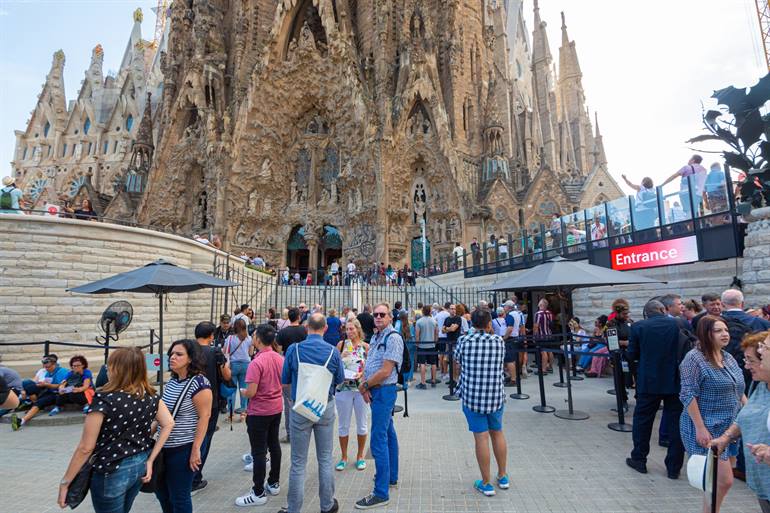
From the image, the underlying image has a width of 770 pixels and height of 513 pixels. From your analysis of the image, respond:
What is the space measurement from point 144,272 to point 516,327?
7.26m

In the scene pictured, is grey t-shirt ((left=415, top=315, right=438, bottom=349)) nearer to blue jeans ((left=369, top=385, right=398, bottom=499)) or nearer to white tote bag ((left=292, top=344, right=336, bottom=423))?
blue jeans ((left=369, top=385, right=398, bottom=499))

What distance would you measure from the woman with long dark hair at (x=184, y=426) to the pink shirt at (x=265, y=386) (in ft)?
2.66

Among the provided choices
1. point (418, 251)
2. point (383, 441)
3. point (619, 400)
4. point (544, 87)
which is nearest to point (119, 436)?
point (383, 441)

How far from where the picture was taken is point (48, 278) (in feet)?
32.2

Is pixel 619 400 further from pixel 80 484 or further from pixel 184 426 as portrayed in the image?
pixel 80 484

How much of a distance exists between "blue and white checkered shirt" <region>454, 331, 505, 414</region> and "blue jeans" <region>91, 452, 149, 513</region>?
8.82 feet

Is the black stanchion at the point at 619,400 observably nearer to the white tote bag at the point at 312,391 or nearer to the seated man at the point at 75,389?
the white tote bag at the point at 312,391

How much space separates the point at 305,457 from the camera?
3.35 meters

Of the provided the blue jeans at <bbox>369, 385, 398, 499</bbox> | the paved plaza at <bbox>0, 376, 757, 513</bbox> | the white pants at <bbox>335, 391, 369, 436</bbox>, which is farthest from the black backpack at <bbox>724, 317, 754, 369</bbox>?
the white pants at <bbox>335, 391, 369, 436</bbox>

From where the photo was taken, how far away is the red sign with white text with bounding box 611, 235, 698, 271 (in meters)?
8.56

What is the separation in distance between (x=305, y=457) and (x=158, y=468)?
1130 millimetres

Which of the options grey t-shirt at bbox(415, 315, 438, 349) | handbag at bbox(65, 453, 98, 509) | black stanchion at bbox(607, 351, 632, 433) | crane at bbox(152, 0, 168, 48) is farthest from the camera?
crane at bbox(152, 0, 168, 48)

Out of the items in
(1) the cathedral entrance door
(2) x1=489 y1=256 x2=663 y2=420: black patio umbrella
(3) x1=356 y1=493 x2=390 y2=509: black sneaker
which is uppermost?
(1) the cathedral entrance door

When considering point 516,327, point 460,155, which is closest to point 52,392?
point 516,327
